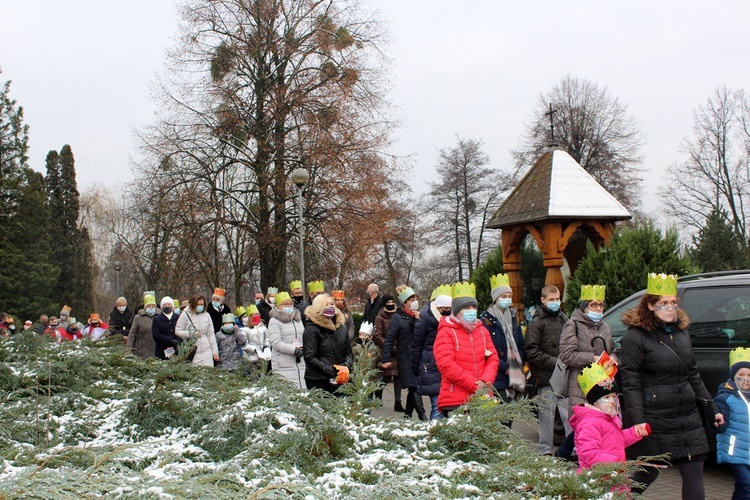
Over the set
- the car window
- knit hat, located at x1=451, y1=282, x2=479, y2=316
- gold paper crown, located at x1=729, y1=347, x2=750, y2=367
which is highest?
knit hat, located at x1=451, y1=282, x2=479, y2=316

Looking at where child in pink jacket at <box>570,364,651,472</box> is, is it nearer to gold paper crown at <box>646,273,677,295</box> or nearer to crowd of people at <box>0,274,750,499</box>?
crowd of people at <box>0,274,750,499</box>

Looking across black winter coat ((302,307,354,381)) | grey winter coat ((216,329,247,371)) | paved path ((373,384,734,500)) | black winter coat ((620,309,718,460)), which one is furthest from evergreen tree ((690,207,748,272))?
black winter coat ((620,309,718,460))

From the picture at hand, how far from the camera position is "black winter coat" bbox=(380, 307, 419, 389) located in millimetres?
9445

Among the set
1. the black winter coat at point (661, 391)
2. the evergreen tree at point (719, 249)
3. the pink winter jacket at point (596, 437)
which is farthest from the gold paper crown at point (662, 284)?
the evergreen tree at point (719, 249)

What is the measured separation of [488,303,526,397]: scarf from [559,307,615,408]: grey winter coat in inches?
26.4

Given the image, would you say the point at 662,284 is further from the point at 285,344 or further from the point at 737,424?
the point at 285,344

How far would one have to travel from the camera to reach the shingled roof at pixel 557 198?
12.6 m

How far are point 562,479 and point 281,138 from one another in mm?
21261

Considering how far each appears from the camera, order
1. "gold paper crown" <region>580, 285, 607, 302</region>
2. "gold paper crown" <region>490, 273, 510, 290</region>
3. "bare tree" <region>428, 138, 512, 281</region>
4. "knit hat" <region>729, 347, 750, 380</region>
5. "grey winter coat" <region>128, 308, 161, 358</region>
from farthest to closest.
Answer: "bare tree" <region>428, 138, 512, 281</region> → "grey winter coat" <region>128, 308, 161, 358</region> → "gold paper crown" <region>490, 273, 510, 290</region> → "gold paper crown" <region>580, 285, 607, 302</region> → "knit hat" <region>729, 347, 750, 380</region>

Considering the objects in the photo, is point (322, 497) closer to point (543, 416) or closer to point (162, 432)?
point (162, 432)

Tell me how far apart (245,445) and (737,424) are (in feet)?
11.2

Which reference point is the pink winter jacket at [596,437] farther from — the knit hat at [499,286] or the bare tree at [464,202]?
the bare tree at [464,202]

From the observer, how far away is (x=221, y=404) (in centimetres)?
441

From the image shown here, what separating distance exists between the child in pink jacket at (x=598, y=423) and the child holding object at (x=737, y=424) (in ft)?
2.23
